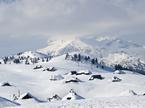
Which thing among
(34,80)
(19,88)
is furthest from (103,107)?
(34,80)

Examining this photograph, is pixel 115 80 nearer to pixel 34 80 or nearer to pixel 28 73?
pixel 34 80

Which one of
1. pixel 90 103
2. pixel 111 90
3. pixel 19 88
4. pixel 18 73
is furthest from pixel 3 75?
pixel 90 103

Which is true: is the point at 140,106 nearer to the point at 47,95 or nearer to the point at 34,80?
the point at 47,95

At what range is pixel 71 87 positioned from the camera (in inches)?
5281

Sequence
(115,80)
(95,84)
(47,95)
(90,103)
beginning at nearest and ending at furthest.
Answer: (90,103) < (47,95) < (95,84) < (115,80)

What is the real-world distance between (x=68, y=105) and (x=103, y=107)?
10.2 feet

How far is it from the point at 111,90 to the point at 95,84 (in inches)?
545

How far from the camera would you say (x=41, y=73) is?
621 ft

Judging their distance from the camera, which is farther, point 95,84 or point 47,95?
point 95,84

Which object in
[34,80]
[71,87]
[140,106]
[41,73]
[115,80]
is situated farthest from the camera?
[41,73]

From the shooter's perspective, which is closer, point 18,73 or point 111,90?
point 111,90

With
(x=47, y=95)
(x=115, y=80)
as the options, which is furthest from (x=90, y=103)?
(x=115, y=80)

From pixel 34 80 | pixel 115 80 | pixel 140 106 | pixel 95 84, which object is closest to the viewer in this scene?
pixel 140 106

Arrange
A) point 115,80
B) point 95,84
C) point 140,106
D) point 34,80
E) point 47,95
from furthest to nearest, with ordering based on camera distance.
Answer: point 34,80, point 115,80, point 95,84, point 47,95, point 140,106
